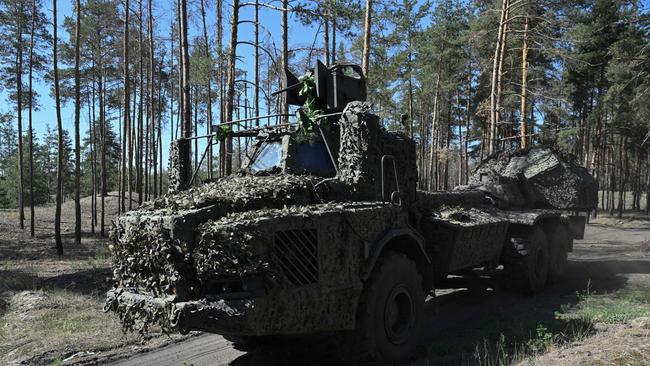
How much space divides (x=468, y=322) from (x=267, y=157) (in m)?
3.46

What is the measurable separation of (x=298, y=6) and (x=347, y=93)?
938cm

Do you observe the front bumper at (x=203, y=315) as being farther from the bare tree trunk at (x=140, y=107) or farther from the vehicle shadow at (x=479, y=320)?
the bare tree trunk at (x=140, y=107)

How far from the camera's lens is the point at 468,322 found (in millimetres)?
6859

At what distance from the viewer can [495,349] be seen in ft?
18.0

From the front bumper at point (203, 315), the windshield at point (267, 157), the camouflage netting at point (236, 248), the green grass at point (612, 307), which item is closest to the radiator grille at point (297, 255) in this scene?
the camouflage netting at point (236, 248)

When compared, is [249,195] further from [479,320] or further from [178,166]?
[479,320]

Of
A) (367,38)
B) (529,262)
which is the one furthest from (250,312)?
(367,38)

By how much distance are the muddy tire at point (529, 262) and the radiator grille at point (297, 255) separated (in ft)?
16.7

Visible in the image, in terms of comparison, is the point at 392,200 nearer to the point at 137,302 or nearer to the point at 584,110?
the point at 137,302

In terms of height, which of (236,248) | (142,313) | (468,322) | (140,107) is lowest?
(468,322)

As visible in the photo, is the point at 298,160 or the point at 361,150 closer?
the point at 361,150

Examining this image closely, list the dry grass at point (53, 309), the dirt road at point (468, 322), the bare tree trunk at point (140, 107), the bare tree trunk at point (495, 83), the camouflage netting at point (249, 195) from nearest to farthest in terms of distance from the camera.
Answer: the camouflage netting at point (249, 195) → the dirt road at point (468, 322) → the dry grass at point (53, 309) → the bare tree trunk at point (495, 83) → the bare tree trunk at point (140, 107)

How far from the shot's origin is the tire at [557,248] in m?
9.50

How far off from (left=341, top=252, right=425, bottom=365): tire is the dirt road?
1.16 feet
